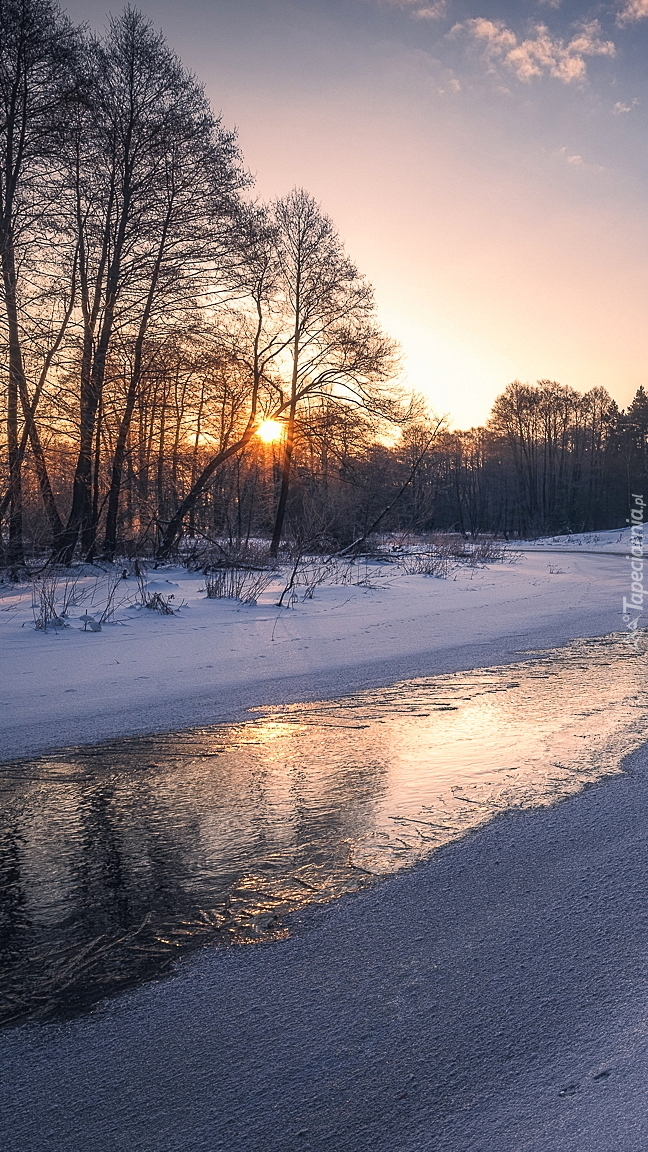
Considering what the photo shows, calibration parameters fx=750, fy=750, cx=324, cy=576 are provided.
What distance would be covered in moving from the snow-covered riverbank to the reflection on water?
0.52 m

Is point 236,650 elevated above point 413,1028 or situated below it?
above

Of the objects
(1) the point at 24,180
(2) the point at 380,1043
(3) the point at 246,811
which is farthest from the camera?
(1) the point at 24,180

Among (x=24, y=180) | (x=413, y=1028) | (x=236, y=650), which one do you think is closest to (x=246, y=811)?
(x=413, y=1028)

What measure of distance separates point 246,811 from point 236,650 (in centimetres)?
403

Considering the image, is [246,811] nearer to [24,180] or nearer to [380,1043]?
[380,1043]

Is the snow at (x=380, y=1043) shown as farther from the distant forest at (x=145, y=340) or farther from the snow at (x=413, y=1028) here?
the distant forest at (x=145, y=340)

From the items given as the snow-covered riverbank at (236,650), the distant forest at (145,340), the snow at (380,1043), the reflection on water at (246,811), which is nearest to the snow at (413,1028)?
the snow at (380,1043)

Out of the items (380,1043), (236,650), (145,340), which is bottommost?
(380,1043)

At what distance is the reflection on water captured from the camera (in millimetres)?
2234

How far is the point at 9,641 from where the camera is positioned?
7.17 metres

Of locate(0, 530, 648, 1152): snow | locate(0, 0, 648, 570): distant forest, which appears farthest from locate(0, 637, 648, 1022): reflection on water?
locate(0, 0, 648, 570): distant forest

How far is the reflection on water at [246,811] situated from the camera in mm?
2234

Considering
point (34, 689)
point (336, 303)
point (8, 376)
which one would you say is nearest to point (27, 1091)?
point (34, 689)

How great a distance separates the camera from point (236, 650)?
723 cm
